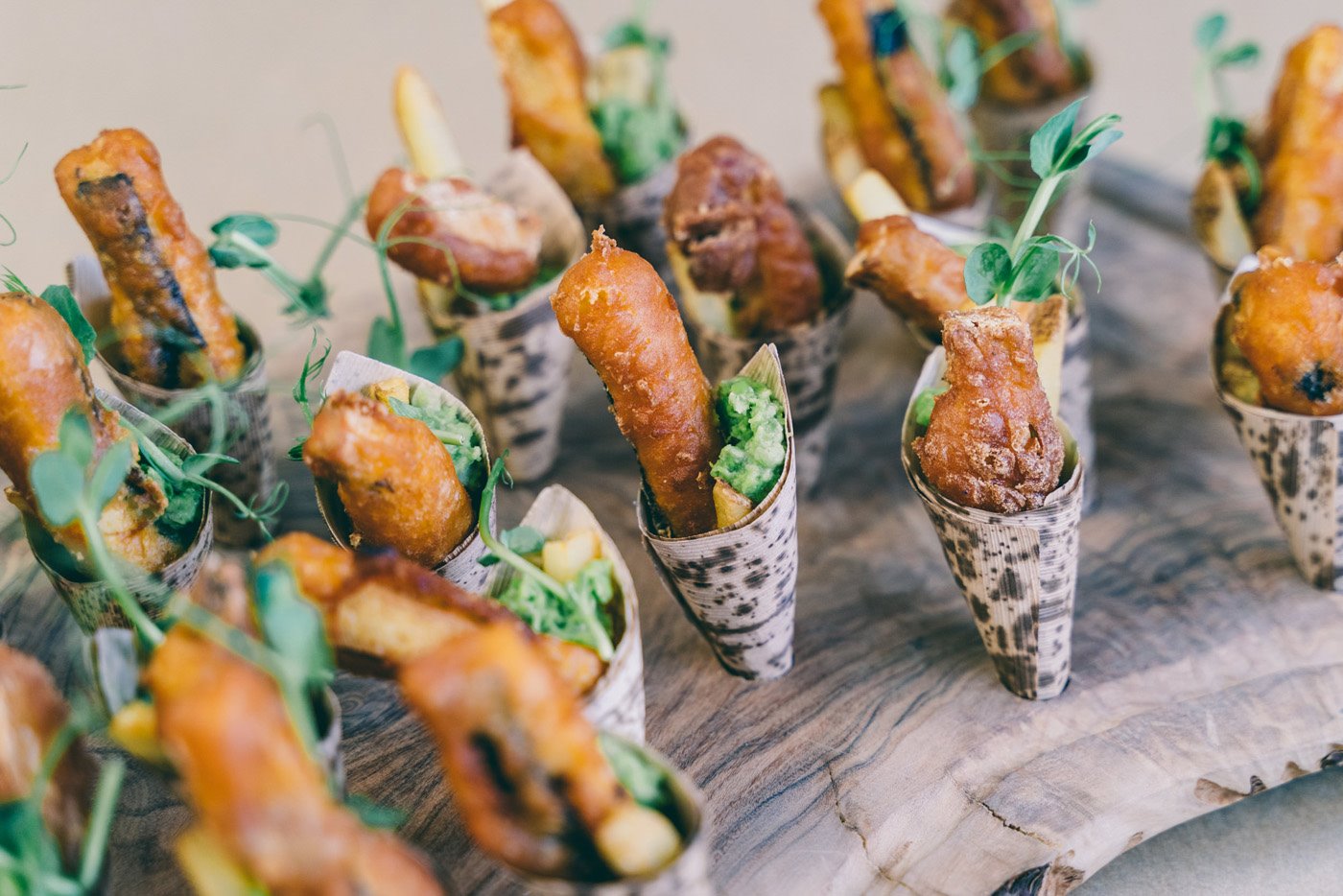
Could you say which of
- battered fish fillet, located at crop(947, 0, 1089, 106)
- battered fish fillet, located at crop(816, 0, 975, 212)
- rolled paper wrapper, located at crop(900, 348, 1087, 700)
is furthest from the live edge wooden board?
battered fish fillet, located at crop(947, 0, 1089, 106)

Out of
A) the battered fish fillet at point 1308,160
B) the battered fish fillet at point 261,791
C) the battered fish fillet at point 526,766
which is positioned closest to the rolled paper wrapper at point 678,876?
the battered fish fillet at point 526,766

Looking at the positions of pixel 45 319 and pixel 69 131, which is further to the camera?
pixel 69 131

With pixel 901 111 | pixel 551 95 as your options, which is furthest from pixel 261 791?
pixel 901 111

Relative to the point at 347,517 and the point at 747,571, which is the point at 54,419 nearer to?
the point at 347,517

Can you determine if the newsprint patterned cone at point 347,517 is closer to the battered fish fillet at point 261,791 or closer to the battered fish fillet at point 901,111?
the battered fish fillet at point 261,791

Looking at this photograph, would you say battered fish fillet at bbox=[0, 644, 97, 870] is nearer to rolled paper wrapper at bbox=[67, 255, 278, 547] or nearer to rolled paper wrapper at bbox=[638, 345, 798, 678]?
rolled paper wrapper at bbox=[67, 255, 278, 547]

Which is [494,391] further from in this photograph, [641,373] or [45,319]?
[45,319]

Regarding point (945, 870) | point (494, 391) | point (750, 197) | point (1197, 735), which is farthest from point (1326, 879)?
point (494, 391)
